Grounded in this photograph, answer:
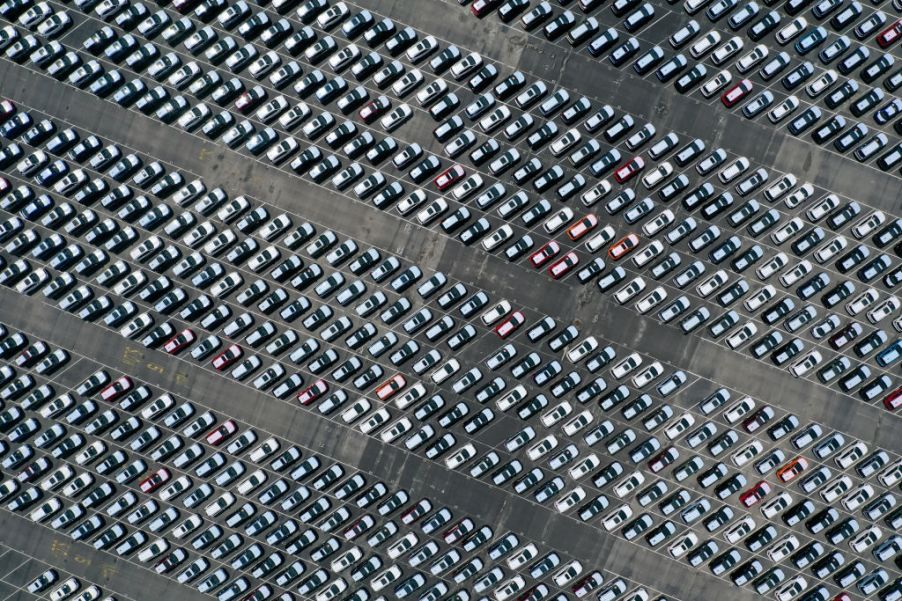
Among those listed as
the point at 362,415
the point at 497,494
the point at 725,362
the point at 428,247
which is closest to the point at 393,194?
the point at 428,247

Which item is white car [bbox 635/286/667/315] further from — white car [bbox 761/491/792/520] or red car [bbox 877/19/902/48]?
red car [bbox 877/19/902/48]

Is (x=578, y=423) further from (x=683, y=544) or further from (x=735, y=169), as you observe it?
(x=735, y=169)

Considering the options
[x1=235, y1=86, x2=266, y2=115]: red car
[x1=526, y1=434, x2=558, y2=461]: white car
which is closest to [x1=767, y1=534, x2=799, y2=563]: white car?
[x1=526, y1=434, x2=558, y2=461]: white car

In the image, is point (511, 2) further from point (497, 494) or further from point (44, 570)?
point (44, 570)

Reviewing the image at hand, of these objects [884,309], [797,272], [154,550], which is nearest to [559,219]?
[797,272]

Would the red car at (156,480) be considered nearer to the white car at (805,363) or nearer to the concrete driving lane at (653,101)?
the concrete driving lane at (653,101)
